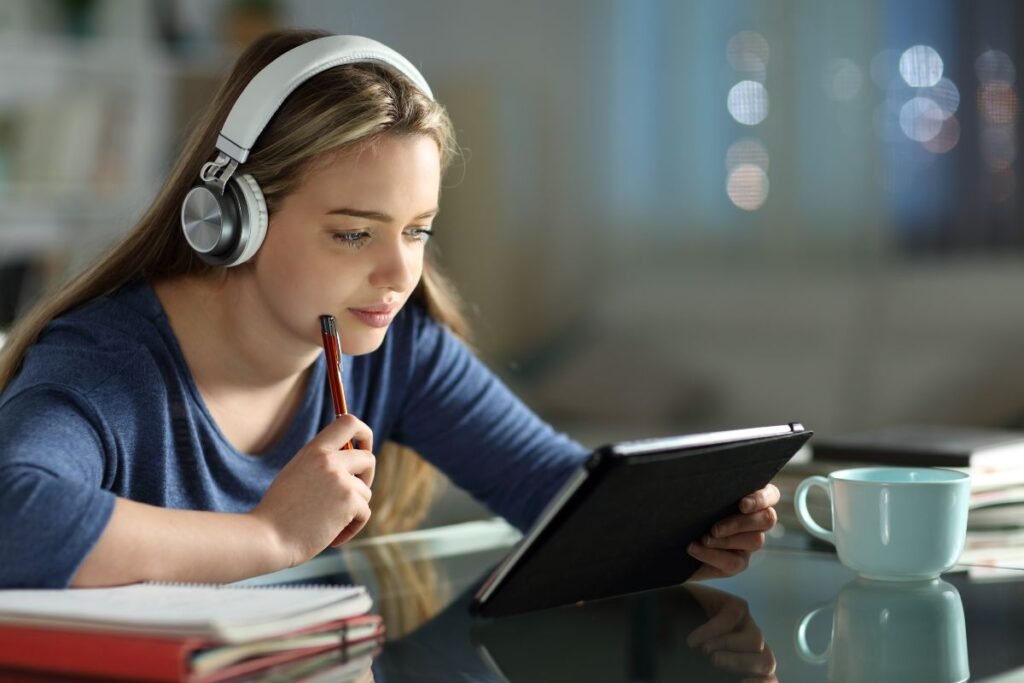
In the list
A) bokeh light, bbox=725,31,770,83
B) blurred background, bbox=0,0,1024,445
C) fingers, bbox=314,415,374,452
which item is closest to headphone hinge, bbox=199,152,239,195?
fingers, bbox=314,415,374,452

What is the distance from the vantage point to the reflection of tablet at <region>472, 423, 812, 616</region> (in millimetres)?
742

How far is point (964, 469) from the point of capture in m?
1.11

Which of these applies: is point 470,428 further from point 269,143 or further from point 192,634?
point 192,634

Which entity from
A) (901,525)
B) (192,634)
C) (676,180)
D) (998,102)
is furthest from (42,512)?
(676,180)

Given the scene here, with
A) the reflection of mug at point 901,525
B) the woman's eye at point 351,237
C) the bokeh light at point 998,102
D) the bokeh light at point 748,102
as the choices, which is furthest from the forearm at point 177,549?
the bokeh light at point 748,102

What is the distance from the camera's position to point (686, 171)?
3283 mm

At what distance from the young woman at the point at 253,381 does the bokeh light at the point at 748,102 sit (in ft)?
6.56

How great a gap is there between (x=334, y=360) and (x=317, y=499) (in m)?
0.17

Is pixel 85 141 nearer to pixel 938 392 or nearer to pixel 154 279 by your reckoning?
pixel 938 392

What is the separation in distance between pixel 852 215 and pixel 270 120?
2177 millimetres

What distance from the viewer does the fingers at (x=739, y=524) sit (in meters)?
0.94

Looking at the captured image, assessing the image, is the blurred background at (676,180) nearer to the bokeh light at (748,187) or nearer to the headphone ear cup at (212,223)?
the bokeh light at (748,187)

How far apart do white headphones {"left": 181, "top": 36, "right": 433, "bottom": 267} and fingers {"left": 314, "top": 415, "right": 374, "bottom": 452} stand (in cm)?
19

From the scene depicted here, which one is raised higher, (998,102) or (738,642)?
(998,102)
